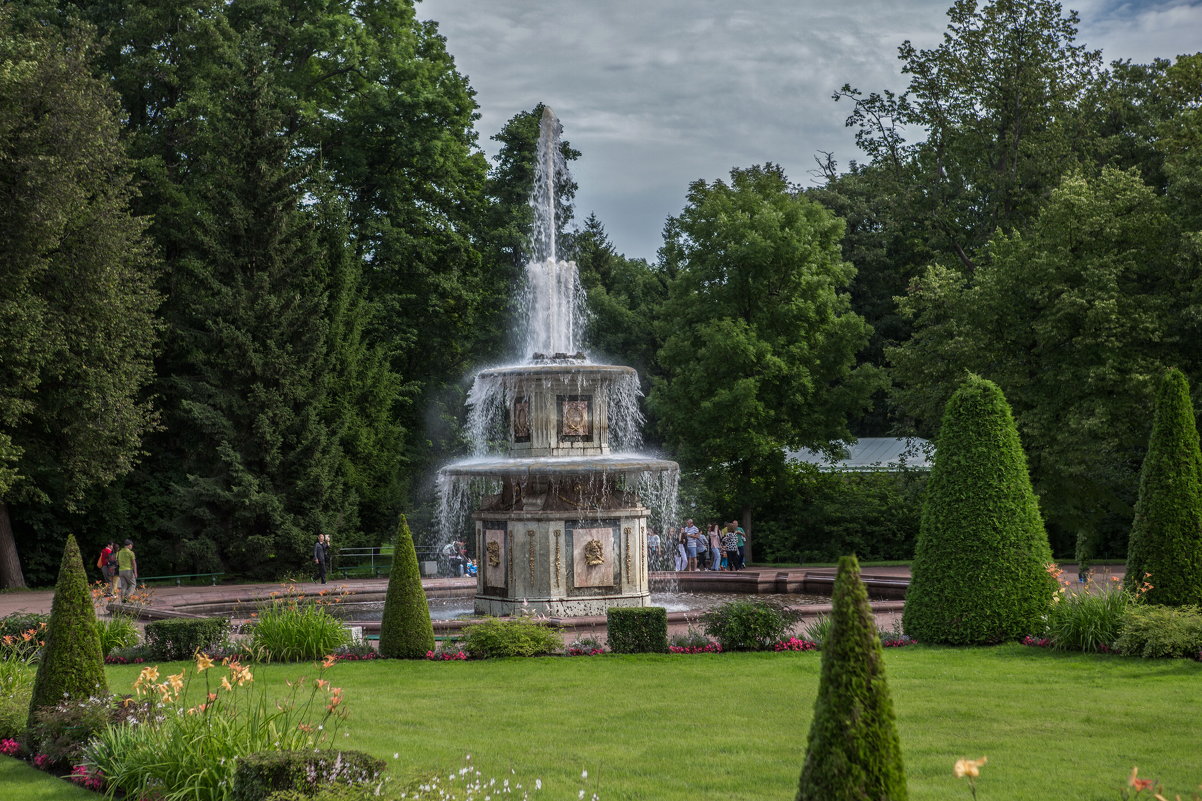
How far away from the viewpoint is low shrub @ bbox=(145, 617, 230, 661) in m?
17.4

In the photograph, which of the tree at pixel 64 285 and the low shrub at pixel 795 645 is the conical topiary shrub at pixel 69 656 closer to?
the low shrub at pixel 795 645

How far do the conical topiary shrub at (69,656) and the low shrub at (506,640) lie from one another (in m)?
6.23

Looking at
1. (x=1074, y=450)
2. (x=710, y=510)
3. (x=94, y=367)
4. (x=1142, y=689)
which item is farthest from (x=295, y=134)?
(x=1142, y=689)

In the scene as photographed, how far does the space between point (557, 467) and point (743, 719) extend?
8869mm

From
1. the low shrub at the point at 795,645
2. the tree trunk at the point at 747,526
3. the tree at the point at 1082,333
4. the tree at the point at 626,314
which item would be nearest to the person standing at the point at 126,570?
the low shrub at the point at 795,645

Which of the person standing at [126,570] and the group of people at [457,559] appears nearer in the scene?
the person standing at [126,570]

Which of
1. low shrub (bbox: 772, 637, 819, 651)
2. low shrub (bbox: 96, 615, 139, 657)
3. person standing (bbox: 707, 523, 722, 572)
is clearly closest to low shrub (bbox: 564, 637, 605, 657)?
low shrub (bbox: 772, 637, 819, 651)

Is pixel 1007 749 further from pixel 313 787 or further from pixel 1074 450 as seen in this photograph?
pixel 1074 450

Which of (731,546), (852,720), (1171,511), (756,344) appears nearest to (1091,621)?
(1171,511)

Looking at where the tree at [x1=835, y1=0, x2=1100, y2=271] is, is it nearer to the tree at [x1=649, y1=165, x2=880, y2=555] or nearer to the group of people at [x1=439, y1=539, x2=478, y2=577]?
the tree at [x1=649, y1=165, x2=880, y2=555]

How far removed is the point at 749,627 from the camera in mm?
17062

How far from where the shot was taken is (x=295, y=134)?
128 feet

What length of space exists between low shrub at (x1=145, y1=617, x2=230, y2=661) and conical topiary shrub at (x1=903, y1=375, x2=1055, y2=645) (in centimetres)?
992

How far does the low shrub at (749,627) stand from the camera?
56.0 feet
